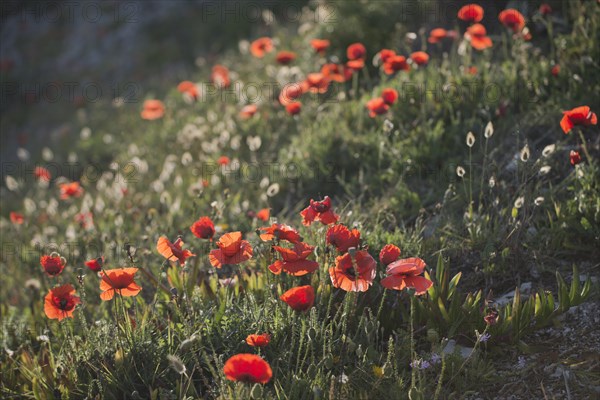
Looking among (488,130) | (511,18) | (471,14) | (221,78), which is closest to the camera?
(488,130)

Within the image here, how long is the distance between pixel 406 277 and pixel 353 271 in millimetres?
190

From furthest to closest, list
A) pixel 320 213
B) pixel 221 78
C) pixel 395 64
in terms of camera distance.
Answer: pixel 221 78, pixel 395 64, pixel 320 213

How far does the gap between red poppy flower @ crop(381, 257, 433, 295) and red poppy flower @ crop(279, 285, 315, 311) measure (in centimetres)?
29

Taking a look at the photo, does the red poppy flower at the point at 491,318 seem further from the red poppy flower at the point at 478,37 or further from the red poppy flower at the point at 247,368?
the red poppy flower at the point at 478,37

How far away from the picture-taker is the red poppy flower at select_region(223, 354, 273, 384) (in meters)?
1.96

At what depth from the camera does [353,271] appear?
2.52 m

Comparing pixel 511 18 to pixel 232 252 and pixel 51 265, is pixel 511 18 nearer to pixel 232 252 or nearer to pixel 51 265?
pixel 232 252

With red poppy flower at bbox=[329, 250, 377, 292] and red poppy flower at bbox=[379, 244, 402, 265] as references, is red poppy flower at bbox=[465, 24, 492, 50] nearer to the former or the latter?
red poppy flower at bbox=[379, 244, 402, 265]

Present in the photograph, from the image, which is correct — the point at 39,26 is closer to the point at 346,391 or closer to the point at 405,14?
the point at 405,14

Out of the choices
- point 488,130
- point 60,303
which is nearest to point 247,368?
point 60,303

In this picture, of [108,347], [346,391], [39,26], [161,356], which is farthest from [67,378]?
[39,26]

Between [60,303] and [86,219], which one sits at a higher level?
[60,303]

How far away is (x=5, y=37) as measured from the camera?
11633 mm

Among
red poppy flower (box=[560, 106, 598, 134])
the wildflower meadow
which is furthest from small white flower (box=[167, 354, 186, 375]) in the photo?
red poppy flower (box=[560, 106, 598, 134])
